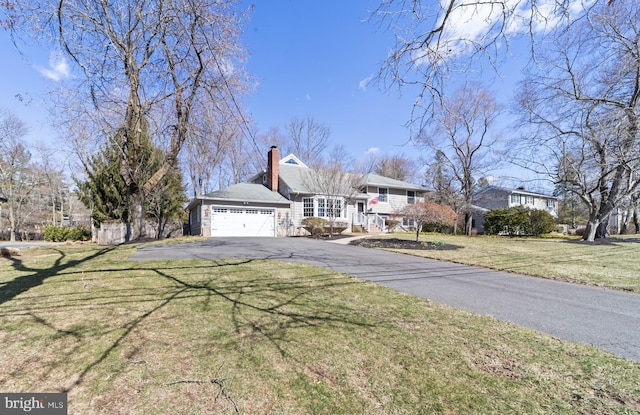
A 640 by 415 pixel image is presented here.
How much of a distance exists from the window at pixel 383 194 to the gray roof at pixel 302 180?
0.64 meters

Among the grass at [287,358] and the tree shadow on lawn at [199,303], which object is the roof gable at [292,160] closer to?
the tree shadow on lawn at [199,303]

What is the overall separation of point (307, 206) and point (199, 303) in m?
18.1

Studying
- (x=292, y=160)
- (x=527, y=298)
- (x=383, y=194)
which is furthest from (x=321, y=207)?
(x=527, y=298)

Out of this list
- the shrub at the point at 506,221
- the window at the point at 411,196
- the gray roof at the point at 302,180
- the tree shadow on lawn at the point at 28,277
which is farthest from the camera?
the window at the point at 411,196

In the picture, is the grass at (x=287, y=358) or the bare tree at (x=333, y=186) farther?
the bare tree at (x=333, y=186)

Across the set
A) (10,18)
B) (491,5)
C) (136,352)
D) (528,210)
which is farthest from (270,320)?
(528,210)

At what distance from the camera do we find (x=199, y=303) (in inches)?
181

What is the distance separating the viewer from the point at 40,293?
500 cm

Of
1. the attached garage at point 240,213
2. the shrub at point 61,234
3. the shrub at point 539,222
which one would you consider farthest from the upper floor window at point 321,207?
the shrub at point 61,234

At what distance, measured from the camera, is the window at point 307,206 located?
22.6 meters

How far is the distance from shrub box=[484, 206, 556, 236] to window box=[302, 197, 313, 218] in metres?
14.7

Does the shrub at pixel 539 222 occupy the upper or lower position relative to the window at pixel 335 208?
lower

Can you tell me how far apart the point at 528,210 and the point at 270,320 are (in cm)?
2503

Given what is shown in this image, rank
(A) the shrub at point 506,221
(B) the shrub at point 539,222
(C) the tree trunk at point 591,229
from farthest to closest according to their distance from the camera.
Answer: (A) the shrub at point 506,221, (B) the shrub at point 539,222, (C) the tree trunk at point 591,229
